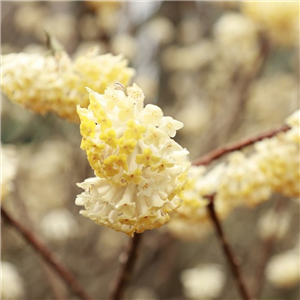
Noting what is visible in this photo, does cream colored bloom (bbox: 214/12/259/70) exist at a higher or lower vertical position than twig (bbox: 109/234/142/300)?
higher

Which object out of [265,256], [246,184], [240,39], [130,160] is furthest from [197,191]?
[240,39]

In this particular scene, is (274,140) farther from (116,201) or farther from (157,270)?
(157,270)

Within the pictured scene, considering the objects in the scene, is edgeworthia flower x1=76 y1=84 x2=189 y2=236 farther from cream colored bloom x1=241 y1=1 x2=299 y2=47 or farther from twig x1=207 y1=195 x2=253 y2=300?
cream colored bloom x1=241 y1=1 x2=299 y2=47

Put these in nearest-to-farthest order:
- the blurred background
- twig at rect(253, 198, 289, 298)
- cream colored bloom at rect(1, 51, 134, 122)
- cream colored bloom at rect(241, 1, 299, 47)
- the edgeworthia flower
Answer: the edgeworthia flower → cream colored bloom at rect(1, 51, 134, 122) → twig at rect(253, 198, 289, 298) → cream colored bloom at rect(241, 1, 299, 47) → the blurred background

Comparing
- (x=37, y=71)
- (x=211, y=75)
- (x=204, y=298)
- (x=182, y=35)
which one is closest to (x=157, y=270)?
(x=204, y=298)

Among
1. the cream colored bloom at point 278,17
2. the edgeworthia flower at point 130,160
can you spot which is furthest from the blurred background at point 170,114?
the edgeworthia flower at point 130,160

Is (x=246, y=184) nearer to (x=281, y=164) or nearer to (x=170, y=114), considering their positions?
(x=281, y=164)

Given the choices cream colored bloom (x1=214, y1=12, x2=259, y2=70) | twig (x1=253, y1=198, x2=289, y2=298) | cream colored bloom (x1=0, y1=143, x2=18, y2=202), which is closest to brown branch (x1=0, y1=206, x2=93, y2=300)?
cream colored bloom (x1=0, y1=143, x2=18, y2=202)
